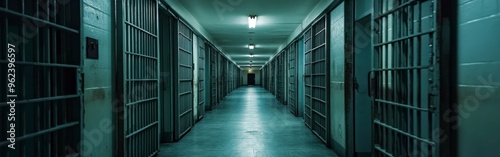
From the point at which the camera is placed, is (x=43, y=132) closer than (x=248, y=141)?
Yes

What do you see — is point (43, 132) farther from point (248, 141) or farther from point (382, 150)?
point (248, 141)

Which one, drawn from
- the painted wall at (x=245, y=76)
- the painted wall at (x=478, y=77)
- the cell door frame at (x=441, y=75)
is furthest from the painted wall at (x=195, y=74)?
the painted wall at (x=245, y=76)

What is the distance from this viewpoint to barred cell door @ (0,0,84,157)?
210 cm

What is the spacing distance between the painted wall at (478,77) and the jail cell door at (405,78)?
186 millimetres

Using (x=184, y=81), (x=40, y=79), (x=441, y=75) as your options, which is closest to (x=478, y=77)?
(x=441, y=75)

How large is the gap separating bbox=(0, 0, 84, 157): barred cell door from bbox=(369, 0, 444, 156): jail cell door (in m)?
2.71

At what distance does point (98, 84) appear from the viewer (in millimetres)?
3225

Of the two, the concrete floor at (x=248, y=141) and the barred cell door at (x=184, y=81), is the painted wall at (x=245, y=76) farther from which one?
the barred cell door at (x=184, y=81)

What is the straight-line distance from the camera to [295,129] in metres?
7.86

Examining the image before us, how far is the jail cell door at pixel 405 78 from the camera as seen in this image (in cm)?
263

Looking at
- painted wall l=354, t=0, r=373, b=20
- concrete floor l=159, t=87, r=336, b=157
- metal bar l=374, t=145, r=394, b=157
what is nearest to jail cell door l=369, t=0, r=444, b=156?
metal bar l=374, t=145, r=394, b=157

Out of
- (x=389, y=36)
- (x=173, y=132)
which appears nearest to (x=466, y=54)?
(x=389, y=36)

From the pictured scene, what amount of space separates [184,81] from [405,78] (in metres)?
5.11

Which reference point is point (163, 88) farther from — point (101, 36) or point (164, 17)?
point (101, 36)
